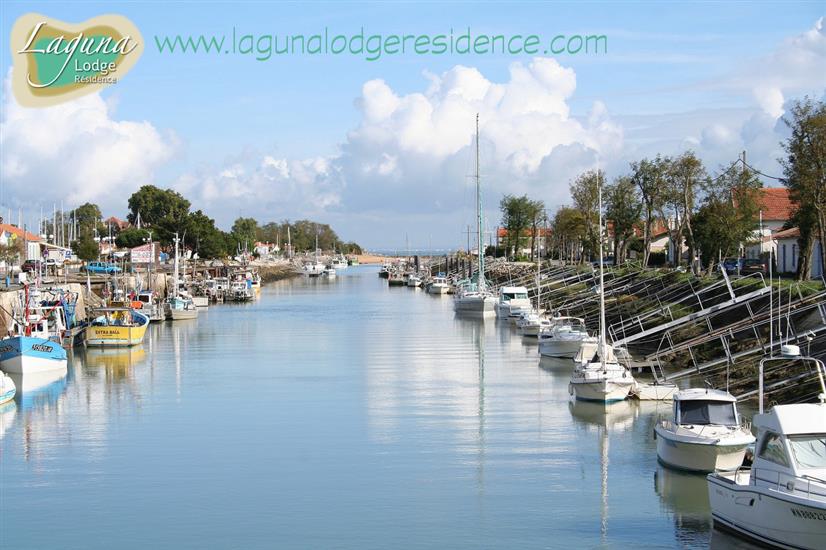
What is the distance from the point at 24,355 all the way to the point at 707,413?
117 feet

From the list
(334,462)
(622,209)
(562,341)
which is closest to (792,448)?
(334,462)

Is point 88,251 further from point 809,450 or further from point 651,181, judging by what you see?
point 809,450

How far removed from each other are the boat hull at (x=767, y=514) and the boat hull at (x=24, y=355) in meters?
37.7

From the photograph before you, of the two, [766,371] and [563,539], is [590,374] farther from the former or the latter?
[563,539]

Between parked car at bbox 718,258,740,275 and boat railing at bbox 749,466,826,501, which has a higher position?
parked car at bbox 718,258,740,275

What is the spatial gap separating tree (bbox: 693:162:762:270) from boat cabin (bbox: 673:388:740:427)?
46158mm

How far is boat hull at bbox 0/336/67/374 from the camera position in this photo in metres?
50.7

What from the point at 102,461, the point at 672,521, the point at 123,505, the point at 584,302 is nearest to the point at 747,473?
the point at 672,521

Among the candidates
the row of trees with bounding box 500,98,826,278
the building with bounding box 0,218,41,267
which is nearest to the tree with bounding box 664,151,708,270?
the row of trees with bounding box 500,98,826,278

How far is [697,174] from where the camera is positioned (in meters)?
83.6

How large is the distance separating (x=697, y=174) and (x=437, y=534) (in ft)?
213

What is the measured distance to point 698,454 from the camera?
91.8 ft

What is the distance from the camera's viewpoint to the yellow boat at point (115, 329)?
217 ft

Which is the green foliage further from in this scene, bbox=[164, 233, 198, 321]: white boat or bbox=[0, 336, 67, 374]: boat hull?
bbox=[0, 336, 67, 374]: boat hull
